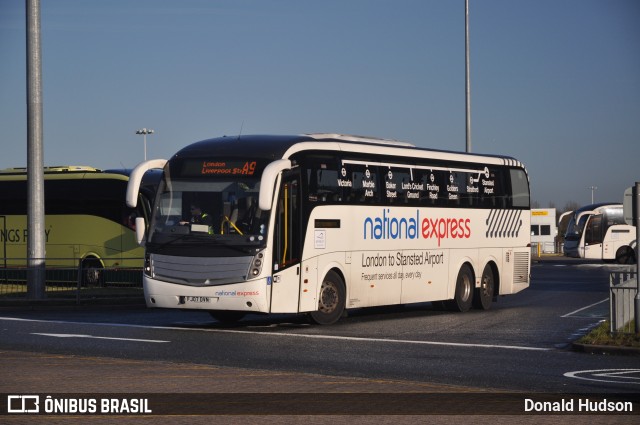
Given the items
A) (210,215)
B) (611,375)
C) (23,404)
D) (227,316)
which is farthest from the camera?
(227,316)

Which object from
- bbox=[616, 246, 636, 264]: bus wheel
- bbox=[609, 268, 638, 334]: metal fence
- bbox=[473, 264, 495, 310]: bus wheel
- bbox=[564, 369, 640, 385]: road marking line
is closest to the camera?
bbox=[564, 369, 640, 385]: road marking line

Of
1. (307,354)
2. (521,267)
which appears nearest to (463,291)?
(521,267)

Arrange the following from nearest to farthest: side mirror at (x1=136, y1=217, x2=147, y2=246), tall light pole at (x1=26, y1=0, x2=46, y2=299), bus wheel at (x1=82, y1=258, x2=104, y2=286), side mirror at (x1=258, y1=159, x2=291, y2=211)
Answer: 1. side mirror at (x1=258, y1=159, x2=291, y2=211)
2. side mirror at (x1=136, y1=217, x2=147, y2=246)
3. tall light pole at (x1=26, y1=0, x2=46, y2=299)
4. bus wheel at (x1=82, y1=258, x2=104, y2=286)

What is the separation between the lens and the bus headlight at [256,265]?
66.8 ft

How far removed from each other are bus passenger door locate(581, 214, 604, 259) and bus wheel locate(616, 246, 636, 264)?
981 mm

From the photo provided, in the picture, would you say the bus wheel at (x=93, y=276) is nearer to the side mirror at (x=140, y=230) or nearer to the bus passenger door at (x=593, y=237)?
the side mirror at (x=140, y=230)

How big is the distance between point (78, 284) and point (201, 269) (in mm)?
8297

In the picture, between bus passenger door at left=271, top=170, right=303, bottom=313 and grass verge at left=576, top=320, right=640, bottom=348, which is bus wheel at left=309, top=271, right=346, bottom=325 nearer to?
bus passenger door at left=271, top=170, right=303, bottom=313

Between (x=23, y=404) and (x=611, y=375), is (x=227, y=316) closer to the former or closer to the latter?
(x=611, y=375)

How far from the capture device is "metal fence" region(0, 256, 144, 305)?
94.8ft

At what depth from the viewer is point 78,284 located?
28.2 meters

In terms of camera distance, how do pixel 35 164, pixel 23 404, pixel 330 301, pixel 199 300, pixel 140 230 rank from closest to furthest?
pixel 23 404, pixel 199 300, pixel 140 230, pixel 330 301, pixel 35 164

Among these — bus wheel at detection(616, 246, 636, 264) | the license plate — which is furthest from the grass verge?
bus wheel at detection(616, 246, 636, 264)

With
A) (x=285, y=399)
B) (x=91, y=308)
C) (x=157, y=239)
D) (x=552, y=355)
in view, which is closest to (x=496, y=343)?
(x=552, y=355)
